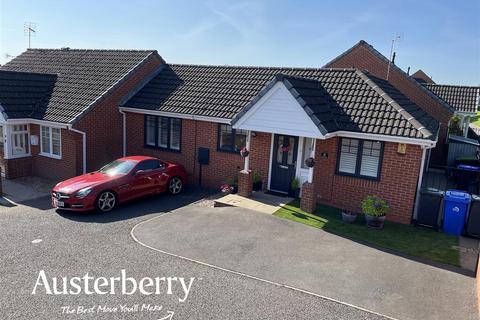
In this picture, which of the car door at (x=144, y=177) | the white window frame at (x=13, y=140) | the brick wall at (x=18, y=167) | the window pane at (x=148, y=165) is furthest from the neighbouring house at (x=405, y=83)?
the brick wall at (x=18, y=167)

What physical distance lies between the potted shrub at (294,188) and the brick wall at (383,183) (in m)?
0.64

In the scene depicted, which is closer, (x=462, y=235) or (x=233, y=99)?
(x=462, y=235)

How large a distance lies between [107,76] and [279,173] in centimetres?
899

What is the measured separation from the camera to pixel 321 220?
36.5 feet

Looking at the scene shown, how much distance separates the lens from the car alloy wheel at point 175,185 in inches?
544

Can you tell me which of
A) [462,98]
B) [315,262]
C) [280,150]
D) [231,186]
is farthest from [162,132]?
[462,98]

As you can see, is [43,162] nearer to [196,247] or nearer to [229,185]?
[229,185]

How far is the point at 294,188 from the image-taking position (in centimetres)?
1302

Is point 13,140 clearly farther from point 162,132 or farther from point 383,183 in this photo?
point 383,183

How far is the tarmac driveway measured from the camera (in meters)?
7.03

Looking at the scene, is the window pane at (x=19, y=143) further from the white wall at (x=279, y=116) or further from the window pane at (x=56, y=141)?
the white wall at (x=279, y=116)

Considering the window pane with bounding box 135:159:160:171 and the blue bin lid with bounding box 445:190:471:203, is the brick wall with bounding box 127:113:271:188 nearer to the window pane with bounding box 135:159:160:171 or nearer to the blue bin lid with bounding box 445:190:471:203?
the window pane with bounding box 135:159:160:171

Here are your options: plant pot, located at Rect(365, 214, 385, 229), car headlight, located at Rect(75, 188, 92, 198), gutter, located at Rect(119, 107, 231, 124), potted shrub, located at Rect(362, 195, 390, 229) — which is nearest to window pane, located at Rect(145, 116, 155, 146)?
gutter, located at Rect(119, 107, 231, 124)

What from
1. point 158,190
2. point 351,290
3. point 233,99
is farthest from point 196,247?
point 233,99
